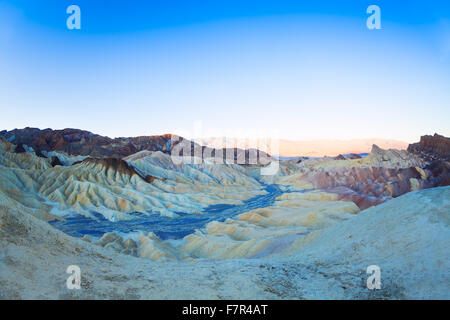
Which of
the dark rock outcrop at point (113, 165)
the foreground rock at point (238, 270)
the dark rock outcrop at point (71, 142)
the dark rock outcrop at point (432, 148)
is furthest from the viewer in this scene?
the dark rock outcrop at point (71, 142)

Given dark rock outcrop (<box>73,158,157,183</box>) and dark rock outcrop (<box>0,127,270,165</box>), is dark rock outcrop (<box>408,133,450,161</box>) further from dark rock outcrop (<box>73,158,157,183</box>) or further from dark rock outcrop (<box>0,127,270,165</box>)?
dark rock outcrop (<box>0,127,270,165</box>)

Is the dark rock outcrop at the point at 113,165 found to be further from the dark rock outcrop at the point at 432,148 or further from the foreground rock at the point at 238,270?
the dark rock outcrop at the point at 432,148

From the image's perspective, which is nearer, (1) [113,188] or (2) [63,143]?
(1) [113,188]

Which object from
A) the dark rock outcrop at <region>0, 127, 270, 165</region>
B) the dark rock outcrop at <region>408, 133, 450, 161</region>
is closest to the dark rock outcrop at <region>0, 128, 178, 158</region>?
the dark rock outcrop at <region>0, 127, 270, 165</region>

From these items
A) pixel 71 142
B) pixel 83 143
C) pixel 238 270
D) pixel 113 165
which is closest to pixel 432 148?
pixel 113 165

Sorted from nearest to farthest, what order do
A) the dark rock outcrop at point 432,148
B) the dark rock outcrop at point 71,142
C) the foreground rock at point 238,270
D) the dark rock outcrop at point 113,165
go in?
the foreground rock at point 238,270 → the dark rock outcrop at point 113,165 → the dark rock outcrop at point 432,148 → the dark rock outcrop at point 71,142

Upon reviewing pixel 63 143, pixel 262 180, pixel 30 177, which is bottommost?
pixel 262 180

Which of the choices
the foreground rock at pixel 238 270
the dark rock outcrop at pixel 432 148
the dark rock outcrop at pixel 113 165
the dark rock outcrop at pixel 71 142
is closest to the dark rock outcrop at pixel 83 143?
the dark rock outcrop at pixel 71 142

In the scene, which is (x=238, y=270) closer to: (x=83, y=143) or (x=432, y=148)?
(x=432, y=148)
